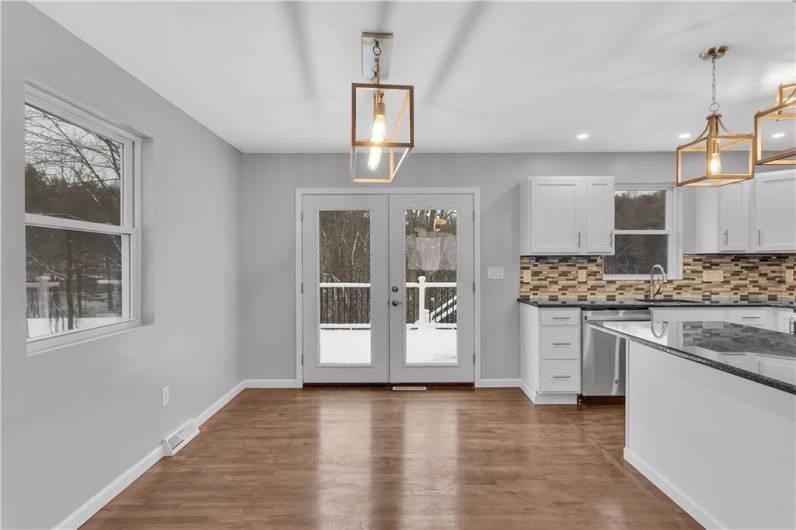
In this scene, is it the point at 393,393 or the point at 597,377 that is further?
the point at 393,393

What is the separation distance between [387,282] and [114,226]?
257 cm

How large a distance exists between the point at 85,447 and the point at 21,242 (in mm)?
1111

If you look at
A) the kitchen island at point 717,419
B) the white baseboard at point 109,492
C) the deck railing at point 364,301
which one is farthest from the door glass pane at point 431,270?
the white baseboard at point 109,492

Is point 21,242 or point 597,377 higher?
point 21,242

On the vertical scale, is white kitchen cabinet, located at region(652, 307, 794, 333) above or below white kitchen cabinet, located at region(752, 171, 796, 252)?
below

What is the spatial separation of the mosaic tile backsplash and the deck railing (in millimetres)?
853

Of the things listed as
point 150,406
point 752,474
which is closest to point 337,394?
point 150,406

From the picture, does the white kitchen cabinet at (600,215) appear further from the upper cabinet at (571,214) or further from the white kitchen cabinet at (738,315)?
the white kitchen cabinet at (738,315)

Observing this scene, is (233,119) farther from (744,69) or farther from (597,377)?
(597,377)

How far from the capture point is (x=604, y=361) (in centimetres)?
417

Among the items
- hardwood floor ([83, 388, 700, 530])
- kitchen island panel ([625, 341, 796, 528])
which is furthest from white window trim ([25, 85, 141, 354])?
kitchen island panel ([625, 341, 796, 528])

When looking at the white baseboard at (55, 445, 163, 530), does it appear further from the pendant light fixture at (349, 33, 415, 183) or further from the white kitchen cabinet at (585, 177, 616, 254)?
the white kitchen cabinet at (585, 177, 616, 254)

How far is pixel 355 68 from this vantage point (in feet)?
8.57

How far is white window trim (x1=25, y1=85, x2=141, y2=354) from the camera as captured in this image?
213cm
